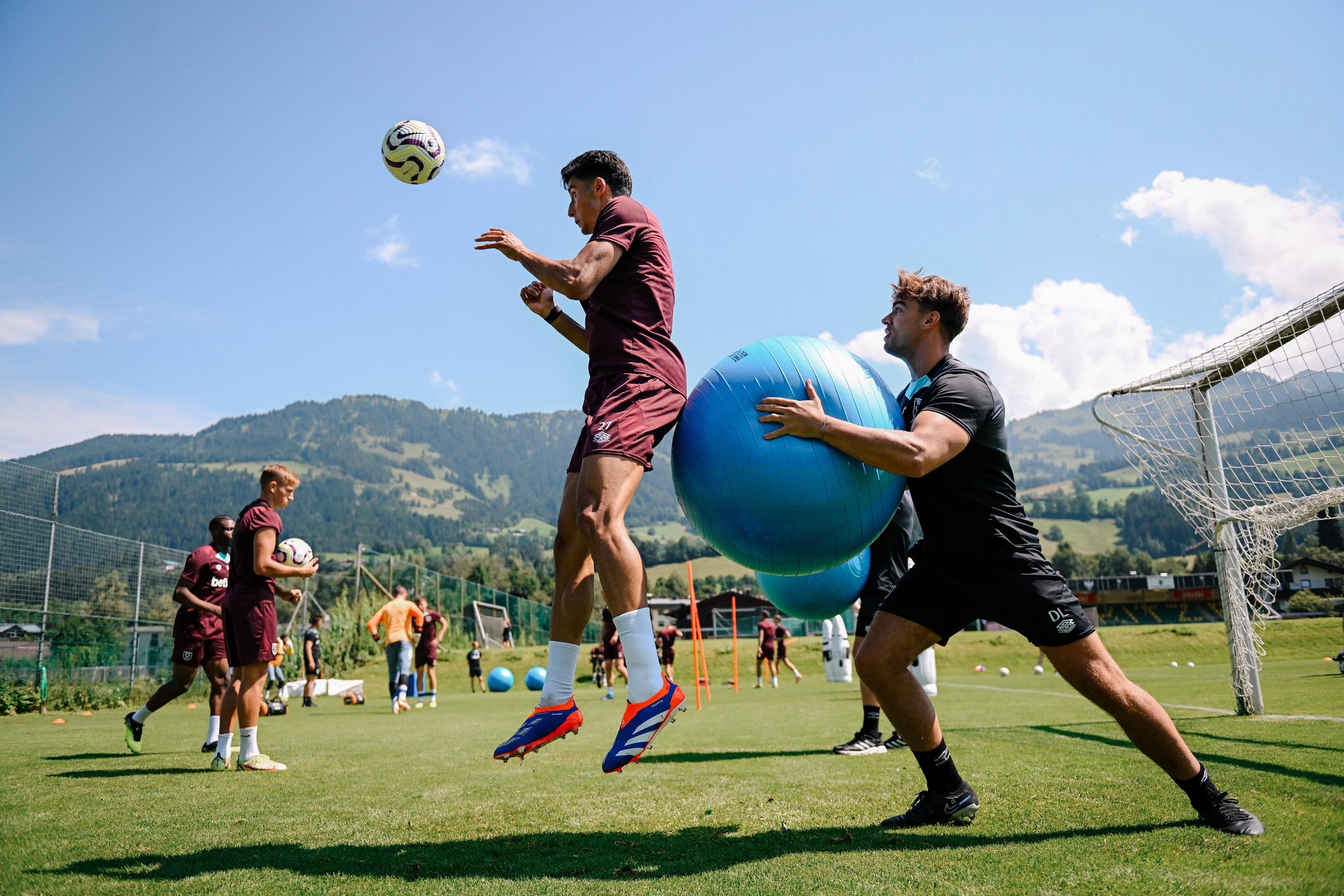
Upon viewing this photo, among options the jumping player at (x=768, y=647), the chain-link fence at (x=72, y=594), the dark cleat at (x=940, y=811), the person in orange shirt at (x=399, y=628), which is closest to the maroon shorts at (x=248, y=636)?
the dark cleat at (x=940, y=811)

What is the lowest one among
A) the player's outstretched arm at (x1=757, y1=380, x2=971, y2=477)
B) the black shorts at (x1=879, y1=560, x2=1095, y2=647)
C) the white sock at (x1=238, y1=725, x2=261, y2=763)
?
the white sock at (x1=238, y1=725, x2=261, y2=763)

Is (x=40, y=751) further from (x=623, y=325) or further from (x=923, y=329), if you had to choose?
(x=923, y=329)

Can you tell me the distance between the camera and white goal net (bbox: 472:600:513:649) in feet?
132

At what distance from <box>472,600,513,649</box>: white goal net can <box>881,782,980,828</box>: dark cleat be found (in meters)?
36.9

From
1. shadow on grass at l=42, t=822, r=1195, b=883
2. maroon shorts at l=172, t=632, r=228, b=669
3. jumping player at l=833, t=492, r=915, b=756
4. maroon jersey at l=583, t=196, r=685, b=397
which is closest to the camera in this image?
shadow on grass at l=42, t=822, r=1195, b=883

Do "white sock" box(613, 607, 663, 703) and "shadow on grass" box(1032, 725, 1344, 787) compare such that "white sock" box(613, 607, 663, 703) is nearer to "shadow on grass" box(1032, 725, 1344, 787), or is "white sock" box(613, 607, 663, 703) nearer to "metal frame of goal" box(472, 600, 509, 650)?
"shadow on grass" box(1032, 725, 1344, 787)

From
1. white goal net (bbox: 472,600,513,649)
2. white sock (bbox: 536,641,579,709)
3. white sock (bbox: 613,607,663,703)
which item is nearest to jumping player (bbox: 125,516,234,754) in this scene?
white sock (bbox: 536,641,579,709)

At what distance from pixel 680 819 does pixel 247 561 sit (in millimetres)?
4719

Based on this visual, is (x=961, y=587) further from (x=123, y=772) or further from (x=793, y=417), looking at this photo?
(x=123, y=772)

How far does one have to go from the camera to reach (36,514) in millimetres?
18297

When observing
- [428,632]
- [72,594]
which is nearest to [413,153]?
[428,632]

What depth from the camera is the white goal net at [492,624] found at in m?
40.2

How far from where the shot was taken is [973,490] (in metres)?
3.88

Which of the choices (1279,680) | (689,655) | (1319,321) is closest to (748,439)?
(1319,321)
